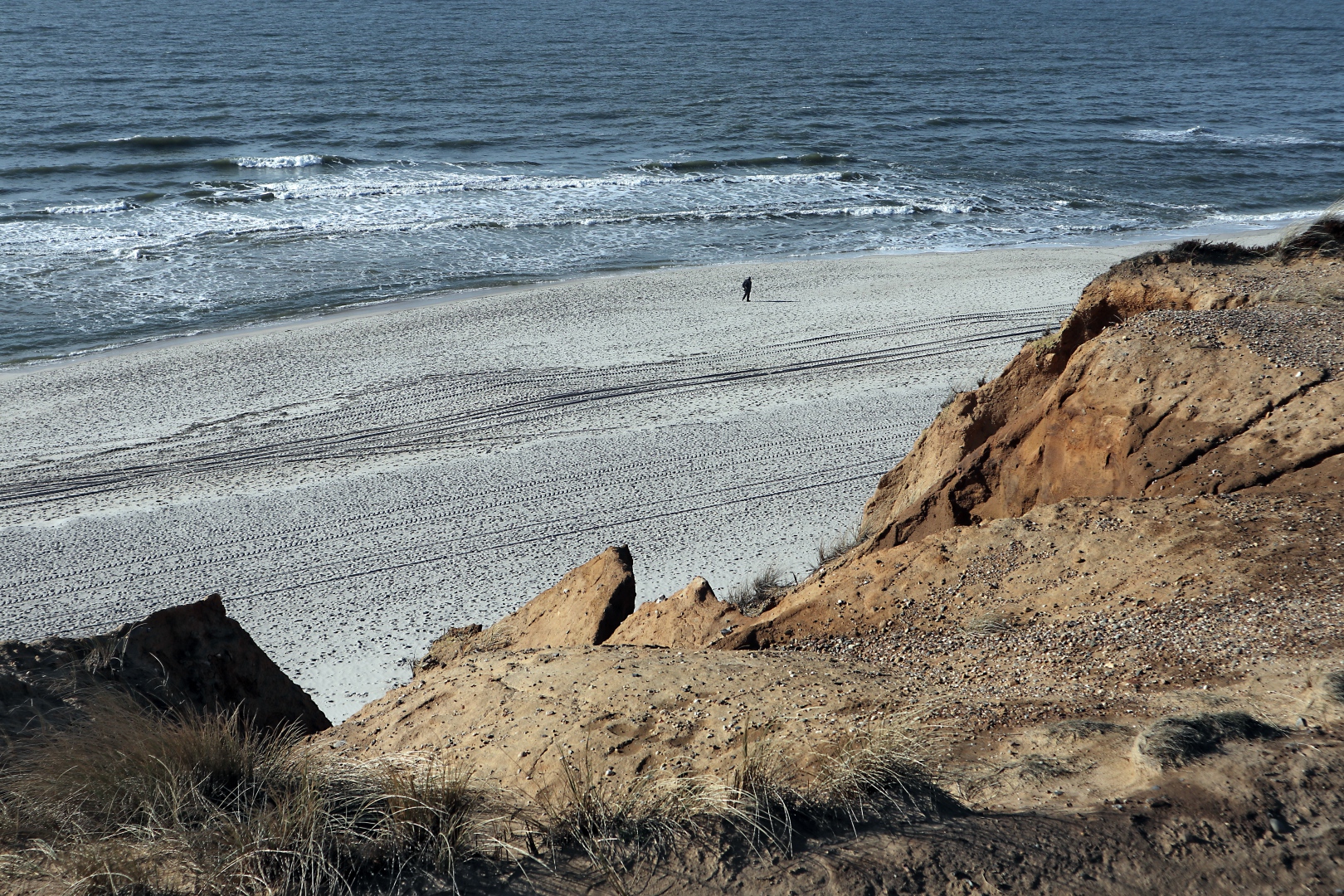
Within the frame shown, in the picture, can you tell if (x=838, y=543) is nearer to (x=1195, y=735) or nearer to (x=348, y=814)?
(x=1195, y=735)

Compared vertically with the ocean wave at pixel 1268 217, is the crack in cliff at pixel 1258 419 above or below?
below

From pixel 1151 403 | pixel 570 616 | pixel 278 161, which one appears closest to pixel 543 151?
pixel 278 161

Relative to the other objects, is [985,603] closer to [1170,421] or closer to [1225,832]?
[1170,421]

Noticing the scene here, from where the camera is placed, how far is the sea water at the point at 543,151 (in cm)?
2339

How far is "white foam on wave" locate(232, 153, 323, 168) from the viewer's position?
100ft

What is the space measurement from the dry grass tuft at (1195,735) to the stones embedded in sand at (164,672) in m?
4.40

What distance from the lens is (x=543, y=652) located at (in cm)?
573

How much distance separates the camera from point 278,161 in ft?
101

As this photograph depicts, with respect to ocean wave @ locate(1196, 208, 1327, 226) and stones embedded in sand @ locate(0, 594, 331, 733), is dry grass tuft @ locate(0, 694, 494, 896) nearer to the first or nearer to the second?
stones embedded in sand @ locate(0, 594, 331, 733)

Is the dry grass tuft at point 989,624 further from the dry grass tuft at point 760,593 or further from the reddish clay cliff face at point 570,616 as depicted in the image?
the reddish clay cliff face at point 570,616

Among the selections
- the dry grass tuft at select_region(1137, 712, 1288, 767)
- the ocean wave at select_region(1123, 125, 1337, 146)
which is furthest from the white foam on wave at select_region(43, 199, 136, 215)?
the ocean wave at select_region(1123, 125, 1337, 146)

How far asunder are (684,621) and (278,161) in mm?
29892

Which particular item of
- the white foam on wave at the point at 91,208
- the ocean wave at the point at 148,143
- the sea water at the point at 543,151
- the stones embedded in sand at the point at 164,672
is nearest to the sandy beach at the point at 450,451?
the stones embedded in sand at the point at 164,672

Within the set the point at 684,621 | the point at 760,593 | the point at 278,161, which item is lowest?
the point at 760,593
